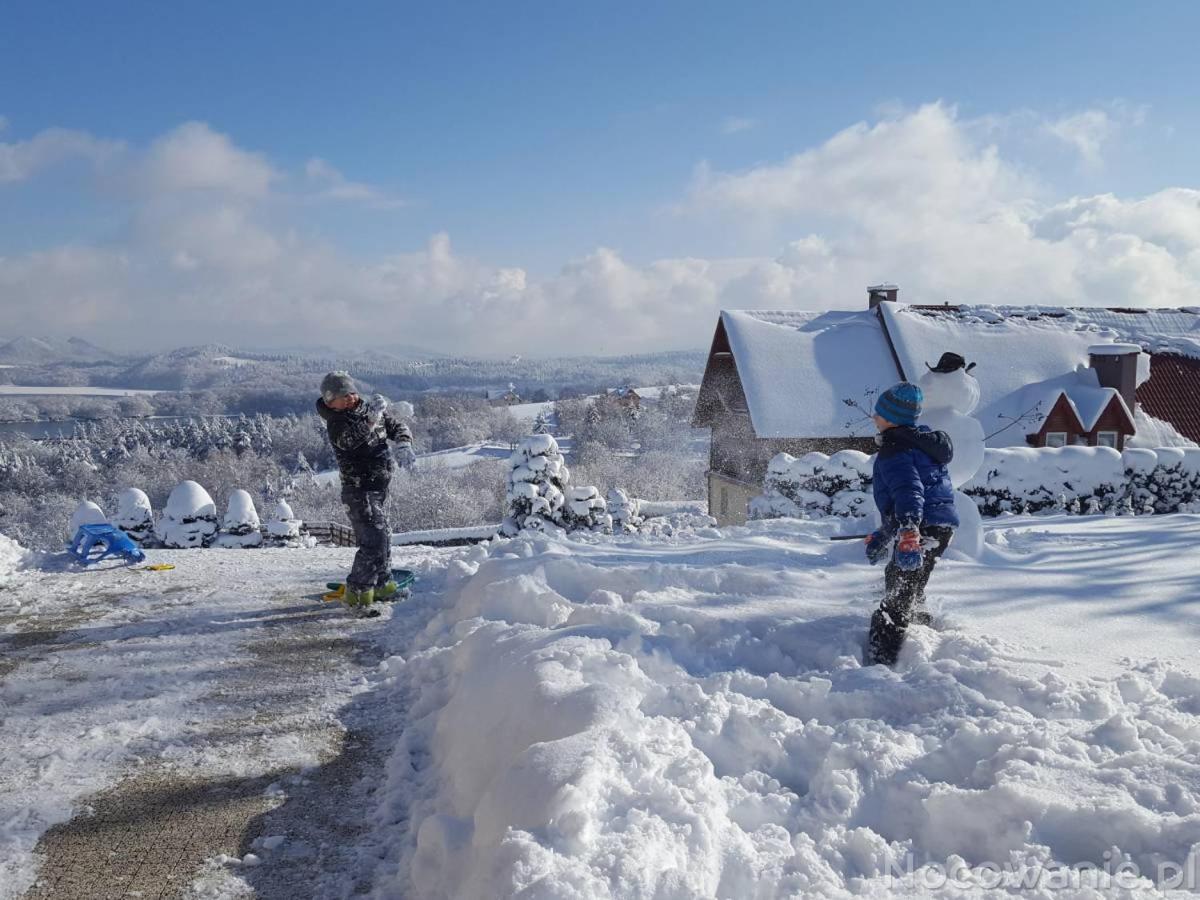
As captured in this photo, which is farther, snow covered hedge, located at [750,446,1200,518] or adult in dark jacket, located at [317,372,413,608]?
snow covered hedge, located at [750,446,1200,518]

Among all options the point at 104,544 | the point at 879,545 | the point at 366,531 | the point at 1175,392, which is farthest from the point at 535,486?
the point at 1175,392

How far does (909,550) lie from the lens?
332 cm

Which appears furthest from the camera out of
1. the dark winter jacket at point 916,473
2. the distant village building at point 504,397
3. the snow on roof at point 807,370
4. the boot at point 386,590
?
the distant village building at point 504,397

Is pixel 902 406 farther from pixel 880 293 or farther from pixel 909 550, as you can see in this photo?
pixel 880 293

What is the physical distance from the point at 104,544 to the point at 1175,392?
21.2 m

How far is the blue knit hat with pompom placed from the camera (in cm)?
369

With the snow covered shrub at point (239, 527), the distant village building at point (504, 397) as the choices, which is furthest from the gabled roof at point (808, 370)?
the distant village building at point (504, 397)

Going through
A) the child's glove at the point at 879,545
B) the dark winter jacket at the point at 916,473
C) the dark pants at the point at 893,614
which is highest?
the dark winter jacket at the point at 916,473

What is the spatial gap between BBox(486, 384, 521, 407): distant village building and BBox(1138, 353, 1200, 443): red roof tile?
79.1 m

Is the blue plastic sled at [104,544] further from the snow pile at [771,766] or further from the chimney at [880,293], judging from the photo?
the chimney at [880,293]

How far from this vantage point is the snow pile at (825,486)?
1064 centimetres

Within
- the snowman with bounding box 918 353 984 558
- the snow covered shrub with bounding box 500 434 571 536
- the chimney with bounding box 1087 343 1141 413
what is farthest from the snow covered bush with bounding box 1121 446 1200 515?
the snow covered shrub with bounding box 500 434 571 536

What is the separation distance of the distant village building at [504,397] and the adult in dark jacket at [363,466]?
8725cm

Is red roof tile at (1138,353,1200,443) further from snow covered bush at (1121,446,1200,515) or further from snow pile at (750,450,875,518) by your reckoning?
snow pile at (750,450,875,518)
